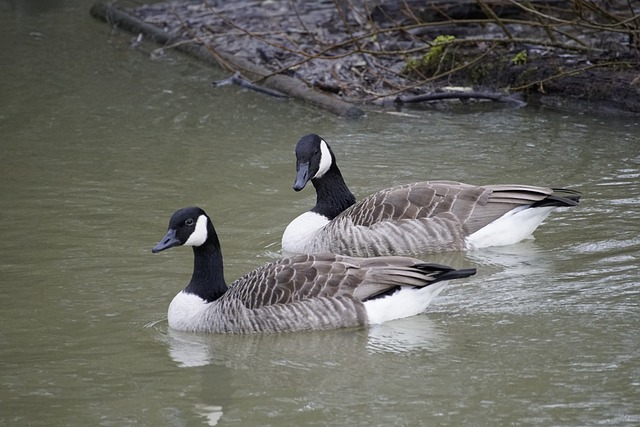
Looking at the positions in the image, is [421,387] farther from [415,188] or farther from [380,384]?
[415,188]

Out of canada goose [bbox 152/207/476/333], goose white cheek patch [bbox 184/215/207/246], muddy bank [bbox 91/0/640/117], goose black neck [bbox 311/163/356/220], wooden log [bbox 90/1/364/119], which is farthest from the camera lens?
wooden log [bbox 90/1/364/119]

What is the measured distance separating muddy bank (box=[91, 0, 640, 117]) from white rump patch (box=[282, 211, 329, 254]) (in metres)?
3.28

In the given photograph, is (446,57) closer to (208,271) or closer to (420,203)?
(420,203)

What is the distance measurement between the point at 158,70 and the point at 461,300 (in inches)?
405

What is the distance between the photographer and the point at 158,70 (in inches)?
699

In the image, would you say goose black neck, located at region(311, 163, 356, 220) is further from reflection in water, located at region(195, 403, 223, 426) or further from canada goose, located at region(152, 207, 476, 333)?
reflection in water, located at region(195, 403, 223, 426)

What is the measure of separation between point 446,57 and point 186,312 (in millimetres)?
8783

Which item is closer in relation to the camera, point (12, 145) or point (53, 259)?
point (53, 259)

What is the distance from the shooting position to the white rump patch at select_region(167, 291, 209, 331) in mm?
8297

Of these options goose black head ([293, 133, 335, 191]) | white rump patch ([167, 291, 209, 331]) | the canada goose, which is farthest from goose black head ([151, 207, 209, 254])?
goose black head ([293, 133, 335, 191])

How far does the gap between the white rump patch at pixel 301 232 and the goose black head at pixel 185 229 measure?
1903 mm

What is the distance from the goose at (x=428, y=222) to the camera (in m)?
10.0

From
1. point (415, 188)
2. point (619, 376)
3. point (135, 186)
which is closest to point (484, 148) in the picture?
point (415, 188)

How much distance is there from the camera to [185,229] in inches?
330
